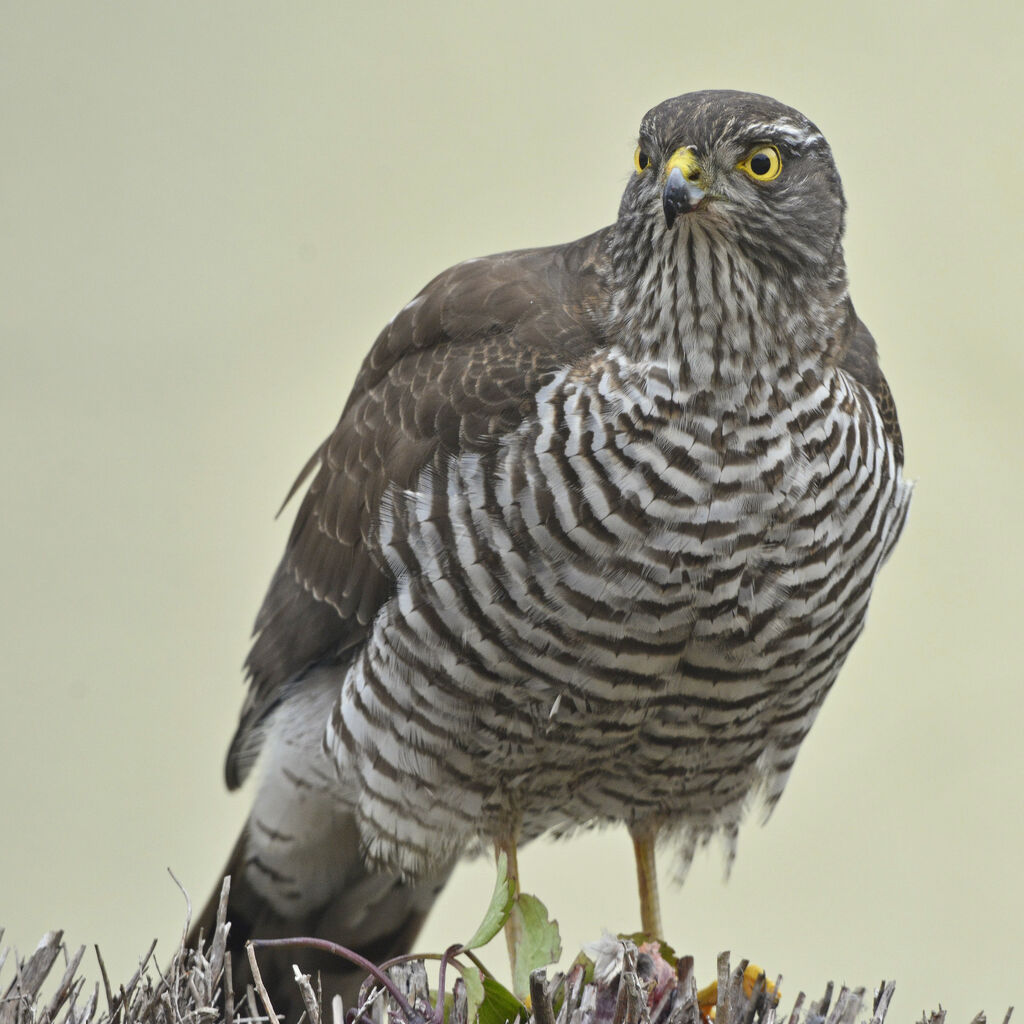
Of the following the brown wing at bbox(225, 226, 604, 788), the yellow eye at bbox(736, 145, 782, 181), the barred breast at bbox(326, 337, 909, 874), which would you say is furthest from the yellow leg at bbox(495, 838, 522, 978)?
the yellow eye at bbox(736, 145, 782, 181)

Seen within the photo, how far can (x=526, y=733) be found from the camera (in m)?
2.53

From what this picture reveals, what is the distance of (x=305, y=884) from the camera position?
323cm

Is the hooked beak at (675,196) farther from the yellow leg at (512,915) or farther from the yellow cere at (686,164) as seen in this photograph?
the yellow leg at (512,915)

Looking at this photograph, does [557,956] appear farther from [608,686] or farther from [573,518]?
[573,518]

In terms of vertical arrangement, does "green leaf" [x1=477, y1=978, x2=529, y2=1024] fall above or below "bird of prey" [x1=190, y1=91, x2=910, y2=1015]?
below

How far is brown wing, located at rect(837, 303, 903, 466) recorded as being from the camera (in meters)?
2.58

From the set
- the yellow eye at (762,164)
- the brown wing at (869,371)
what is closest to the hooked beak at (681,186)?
the yellow eye at (762,164)

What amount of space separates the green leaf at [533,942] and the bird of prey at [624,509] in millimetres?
343

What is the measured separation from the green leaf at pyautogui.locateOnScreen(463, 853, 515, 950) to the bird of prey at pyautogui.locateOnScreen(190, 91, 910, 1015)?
416 millimetres

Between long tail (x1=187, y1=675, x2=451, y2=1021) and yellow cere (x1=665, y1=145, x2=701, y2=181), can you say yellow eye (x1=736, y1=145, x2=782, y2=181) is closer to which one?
yellow cere (x1=665, y1=145, x2=701, y2=181)

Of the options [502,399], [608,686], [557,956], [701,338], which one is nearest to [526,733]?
[608,686]

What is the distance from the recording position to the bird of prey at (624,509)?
7.60ft

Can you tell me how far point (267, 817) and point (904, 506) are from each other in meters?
1.51

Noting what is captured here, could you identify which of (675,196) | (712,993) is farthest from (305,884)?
(675,196)
